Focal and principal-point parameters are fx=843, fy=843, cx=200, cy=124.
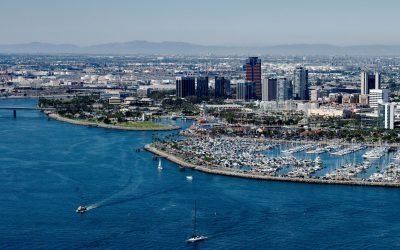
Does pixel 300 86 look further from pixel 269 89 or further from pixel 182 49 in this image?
pixel 182 49

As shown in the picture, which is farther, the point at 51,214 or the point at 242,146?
the point at 242,146

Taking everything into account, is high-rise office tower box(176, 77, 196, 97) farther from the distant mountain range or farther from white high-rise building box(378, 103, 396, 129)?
the distant mountain range

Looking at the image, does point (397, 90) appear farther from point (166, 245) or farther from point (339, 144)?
point (166, 245)

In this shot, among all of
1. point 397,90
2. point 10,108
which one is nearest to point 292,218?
point 10,108

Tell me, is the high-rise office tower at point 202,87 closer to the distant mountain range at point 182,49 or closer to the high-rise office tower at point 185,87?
the high-rise office tower at point 185,87

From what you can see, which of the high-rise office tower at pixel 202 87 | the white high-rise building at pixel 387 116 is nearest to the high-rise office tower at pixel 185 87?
the high-rise office tower at pixel 202 87

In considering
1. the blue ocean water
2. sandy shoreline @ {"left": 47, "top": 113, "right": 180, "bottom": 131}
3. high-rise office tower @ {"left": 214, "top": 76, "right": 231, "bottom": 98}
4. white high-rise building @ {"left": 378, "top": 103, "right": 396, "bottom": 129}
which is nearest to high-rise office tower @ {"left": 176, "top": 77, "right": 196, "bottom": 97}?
high-rise office tower @ {"left": 214, "top": 76, "right": 231, "bottom": 98}

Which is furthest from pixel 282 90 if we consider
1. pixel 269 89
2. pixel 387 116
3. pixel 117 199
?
pixel 117 199
